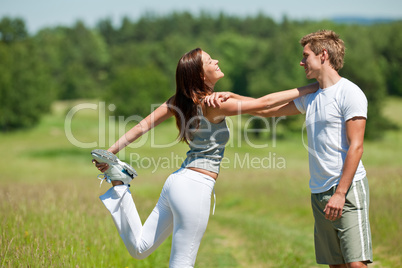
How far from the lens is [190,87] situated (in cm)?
404

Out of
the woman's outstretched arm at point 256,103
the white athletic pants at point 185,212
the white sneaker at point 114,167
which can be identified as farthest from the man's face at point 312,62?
the white sneaker at point 114,167

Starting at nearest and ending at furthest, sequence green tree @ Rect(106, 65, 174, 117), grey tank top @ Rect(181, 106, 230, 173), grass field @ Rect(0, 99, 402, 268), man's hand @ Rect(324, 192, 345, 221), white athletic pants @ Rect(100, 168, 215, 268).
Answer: man's hand @ Rect(324, 192, 345, 221) → white athletic pants @ Rect(100, 168, 215, 268) → grey tank top @ Rect(181, 106, 230, 173) → grass field @ Rect(0, 99, 402, 268) → green tree @ Rect(106, 65, 174, 117)

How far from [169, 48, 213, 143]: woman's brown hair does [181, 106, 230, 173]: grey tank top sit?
7cm

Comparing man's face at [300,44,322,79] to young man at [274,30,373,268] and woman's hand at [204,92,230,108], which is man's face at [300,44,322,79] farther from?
woman's hand at [204,92,230,108]

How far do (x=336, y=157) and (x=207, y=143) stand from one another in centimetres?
110

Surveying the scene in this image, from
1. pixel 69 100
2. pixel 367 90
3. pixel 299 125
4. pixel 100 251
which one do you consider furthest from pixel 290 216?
pixel 69 100

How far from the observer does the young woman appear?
395 centimetres

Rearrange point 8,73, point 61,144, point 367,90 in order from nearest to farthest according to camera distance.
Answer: point 367,90
point 61,144
point 8,73

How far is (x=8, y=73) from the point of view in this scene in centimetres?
7350

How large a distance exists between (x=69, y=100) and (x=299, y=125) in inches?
2348

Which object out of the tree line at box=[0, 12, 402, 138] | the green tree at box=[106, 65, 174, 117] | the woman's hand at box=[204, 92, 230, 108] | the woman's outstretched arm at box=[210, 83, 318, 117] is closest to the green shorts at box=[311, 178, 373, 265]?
the woman's outstretched arm at box=[210, 83, 318, 117]

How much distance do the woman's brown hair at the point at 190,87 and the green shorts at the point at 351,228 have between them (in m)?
1.32

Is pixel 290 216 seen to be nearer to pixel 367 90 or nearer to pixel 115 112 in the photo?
pixel 367 90

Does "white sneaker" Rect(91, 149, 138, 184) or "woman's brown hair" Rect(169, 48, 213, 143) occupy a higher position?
"woman's brown hair" Rect(169, 48, 213, 143)
